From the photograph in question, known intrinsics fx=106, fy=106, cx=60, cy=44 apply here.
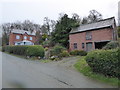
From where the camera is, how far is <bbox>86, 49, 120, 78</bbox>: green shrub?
5.70 m

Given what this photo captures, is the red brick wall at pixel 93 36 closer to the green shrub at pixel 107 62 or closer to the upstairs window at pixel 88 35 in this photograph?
the upstairs window at pixel 88 35

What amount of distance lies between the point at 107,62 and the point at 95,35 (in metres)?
14.6

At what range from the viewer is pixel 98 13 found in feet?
123

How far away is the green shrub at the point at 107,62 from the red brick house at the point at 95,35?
42.5 feet

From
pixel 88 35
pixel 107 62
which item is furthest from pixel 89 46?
pixel 107 62

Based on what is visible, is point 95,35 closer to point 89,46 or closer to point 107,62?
point 89,46

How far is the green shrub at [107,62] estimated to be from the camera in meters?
5.70

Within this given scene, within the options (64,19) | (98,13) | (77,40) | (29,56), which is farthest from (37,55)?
(98,13)

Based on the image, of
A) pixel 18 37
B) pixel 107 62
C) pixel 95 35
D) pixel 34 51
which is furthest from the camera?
pixel 18 37

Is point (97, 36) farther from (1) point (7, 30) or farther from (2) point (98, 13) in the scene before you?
(1) point (7, 30)

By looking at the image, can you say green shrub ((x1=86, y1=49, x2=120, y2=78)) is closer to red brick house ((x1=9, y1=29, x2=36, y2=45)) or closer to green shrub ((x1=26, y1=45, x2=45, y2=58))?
green shrub ((x1=26, y1=45, x2=45, y2=58))

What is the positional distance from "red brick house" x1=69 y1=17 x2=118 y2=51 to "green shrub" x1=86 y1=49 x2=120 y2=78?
12.9m

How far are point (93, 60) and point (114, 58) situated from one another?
4.20 ft

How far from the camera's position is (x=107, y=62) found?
5.95m
